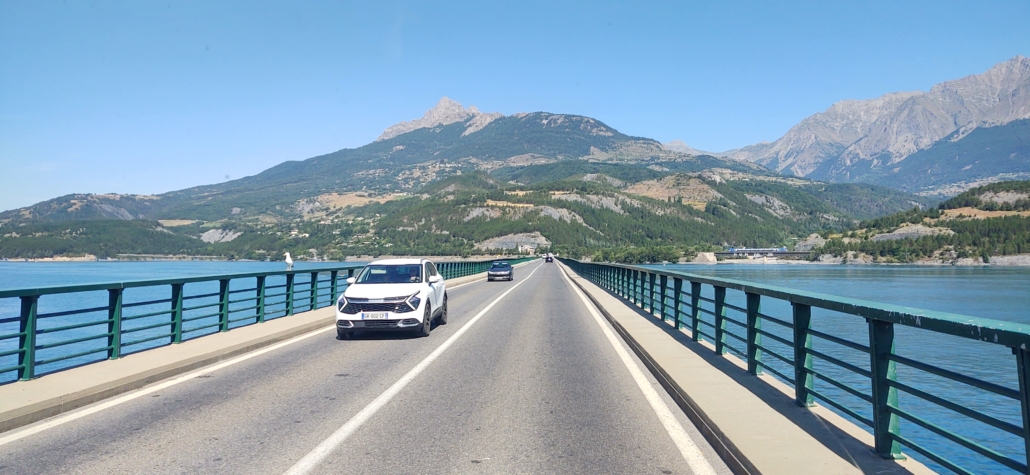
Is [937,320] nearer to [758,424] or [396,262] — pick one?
[758,424]

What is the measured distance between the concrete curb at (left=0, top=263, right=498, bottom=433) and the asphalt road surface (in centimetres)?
52

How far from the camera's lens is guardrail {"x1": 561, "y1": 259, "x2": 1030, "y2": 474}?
14.4 ft

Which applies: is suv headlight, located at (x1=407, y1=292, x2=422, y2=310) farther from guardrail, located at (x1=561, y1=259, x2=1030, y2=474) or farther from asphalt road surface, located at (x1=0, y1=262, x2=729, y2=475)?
guardrail, located at (x1=561, y1=259, x2=1030, y2=474)

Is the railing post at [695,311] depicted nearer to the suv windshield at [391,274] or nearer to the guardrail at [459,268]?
the suv windshield at [391,274]

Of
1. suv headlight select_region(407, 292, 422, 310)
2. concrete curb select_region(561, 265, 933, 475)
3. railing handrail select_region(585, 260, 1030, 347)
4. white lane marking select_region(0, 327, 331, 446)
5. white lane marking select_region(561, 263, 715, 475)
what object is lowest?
white lane marking select_region(0, 327, 331, 446)

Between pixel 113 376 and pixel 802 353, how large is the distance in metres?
9.10

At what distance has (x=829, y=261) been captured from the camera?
18375 cm

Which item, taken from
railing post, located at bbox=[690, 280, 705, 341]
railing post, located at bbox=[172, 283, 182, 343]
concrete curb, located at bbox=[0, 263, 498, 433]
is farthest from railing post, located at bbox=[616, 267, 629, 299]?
railing post, located at bbox=[172, 283, 182, 343]

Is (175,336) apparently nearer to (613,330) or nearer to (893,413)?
(613,330)

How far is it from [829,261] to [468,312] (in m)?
181

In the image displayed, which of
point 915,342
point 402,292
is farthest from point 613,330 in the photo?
point 915,342

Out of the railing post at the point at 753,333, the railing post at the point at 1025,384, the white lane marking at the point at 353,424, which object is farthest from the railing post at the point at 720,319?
the railing post at the point at 1025,384

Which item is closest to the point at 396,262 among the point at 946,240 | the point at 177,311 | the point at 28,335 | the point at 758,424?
the point at 177,311

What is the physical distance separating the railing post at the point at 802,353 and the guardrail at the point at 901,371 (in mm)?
11
